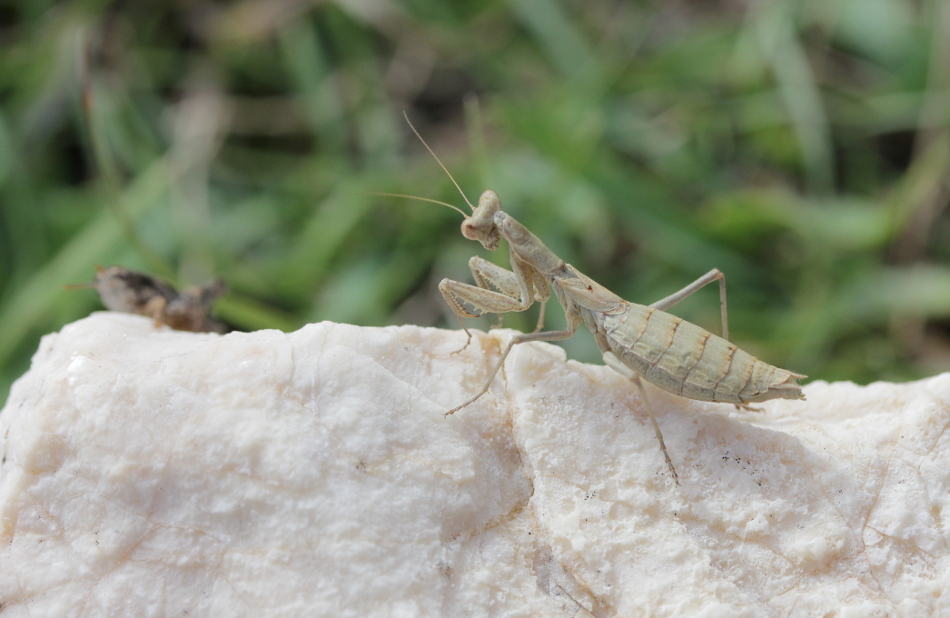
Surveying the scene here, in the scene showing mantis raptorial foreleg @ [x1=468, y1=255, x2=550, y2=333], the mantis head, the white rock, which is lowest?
the white rock

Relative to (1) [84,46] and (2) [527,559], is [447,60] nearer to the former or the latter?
(1) [84,46]

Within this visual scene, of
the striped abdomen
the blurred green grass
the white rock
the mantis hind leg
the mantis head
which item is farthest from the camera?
the blurred green grass

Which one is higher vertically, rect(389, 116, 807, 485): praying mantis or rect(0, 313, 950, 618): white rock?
rect(389, 116, 807, 485): praying mantis

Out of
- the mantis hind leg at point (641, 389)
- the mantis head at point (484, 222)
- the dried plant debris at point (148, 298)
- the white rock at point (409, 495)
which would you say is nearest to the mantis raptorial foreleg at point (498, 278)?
the mantis head at point (484, 222)

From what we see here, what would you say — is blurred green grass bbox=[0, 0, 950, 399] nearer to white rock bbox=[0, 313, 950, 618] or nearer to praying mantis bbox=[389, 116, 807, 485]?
praying mantis bbox=[389, 116, 807, 485]

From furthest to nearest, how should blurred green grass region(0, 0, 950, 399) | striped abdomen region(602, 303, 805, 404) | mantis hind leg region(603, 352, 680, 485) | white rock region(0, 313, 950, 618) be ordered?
1. blurred green grass region(0, 0, 950, 399)
2. striped abdomen region(602, 303, 805, 404)
3. mantis hind leg region(603, 352, 680, 485)
4. white rock region(0, 313, 950, 618)

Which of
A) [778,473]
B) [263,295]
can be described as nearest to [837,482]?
[778,473]

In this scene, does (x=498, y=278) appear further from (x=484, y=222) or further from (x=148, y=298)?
(x=148, y=298)

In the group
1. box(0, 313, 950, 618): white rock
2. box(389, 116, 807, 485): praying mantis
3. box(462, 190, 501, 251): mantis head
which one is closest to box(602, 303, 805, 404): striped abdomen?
box(389, 116, 807, 485): praying mantis
